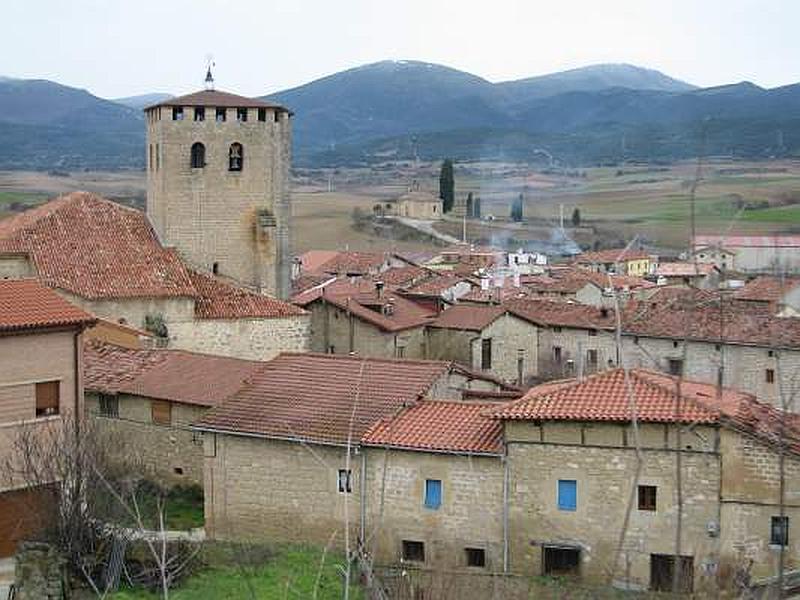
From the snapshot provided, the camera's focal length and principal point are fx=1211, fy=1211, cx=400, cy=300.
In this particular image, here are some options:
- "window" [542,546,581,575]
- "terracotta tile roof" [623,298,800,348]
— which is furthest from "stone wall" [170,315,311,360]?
"window" [542,546,581,575]

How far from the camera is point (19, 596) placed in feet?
48.1

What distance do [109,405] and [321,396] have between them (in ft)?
18.9

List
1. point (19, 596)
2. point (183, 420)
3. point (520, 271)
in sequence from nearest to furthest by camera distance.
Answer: point (19, 596)
point (183, 420)
point (520, 271)

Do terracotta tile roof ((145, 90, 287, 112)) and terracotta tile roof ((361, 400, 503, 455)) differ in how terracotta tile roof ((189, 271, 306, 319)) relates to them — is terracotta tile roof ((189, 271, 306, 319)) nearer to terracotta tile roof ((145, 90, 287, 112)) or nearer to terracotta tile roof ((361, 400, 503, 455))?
terracotta tile roof ((145, 90, 287, 112))

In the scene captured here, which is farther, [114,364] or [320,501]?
[114,364]

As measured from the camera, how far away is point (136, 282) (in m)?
28.4

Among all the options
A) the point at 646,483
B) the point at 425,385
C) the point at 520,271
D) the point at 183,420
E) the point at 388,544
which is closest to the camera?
the point at 646,483

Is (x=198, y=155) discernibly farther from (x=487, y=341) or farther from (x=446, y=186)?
(x=446, y=186)

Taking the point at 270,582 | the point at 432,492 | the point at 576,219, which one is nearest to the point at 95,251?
the point at 432,492

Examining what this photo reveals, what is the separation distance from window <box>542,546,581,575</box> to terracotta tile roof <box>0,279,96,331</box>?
25.3 feet

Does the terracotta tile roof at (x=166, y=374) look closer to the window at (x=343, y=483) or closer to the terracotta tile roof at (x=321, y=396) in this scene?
the terracotta tile roof at (x=321, y=396)

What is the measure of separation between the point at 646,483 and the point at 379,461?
12.8 feet

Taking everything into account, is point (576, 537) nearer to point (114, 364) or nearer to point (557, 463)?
point (557, 463)

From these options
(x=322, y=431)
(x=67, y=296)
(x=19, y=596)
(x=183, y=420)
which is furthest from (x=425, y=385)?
(x=67, y=296)
